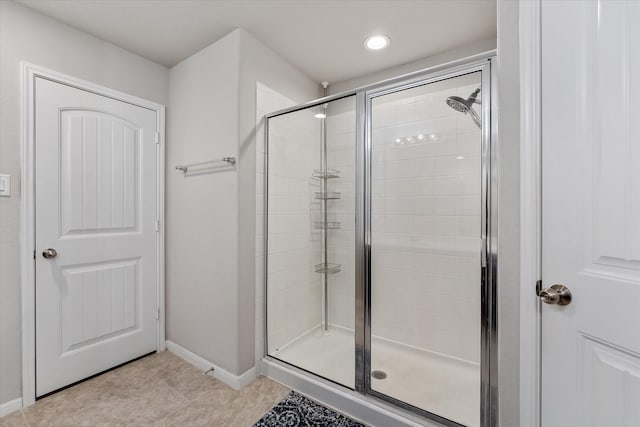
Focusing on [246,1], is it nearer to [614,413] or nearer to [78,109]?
[78,109]

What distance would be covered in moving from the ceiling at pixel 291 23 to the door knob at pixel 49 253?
1.46 metres

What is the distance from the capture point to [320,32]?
1979mm

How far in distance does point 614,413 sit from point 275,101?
235 centimetres

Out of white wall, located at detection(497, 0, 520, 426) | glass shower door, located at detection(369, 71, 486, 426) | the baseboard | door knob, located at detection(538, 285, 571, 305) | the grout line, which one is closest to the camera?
door knob, located at detection(538, 285, 571, 305)

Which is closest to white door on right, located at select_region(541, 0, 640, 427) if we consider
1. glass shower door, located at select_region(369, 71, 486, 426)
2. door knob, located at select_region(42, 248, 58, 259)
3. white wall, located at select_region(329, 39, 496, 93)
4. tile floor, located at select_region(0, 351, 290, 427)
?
glass shower door, located at select_region(369, 71, 486, 426)

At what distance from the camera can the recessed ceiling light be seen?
2037mm

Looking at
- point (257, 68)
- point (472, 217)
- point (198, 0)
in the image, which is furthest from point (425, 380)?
point (198, 0)

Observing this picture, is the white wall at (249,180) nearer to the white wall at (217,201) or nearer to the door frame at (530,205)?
the white wall at (217,201)

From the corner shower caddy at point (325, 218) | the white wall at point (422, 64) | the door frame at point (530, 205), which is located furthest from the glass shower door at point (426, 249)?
the white wall at point (422, 64)

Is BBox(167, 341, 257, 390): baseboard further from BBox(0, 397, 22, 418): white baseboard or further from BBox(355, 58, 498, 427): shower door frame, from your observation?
BBox(0, 397, 22, 418): white baseboard

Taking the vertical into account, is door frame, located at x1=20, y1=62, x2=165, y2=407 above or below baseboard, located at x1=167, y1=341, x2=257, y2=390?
above

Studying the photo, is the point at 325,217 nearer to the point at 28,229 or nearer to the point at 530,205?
the point at 530,205

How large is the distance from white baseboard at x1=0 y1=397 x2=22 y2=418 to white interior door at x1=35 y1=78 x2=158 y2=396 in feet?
0.32

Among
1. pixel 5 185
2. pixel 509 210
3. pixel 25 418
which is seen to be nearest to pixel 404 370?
pixel 509 210
